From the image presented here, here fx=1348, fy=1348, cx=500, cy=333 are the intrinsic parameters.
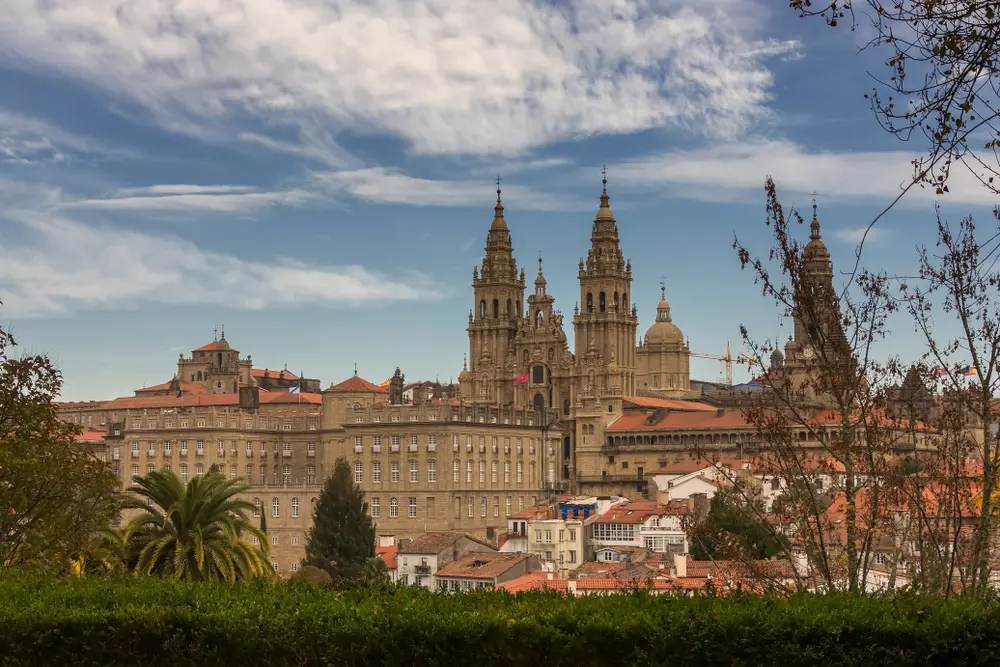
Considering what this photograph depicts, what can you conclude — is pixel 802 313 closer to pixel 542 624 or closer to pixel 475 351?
pixel 542 624

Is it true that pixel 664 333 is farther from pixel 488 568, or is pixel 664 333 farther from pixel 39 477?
pixel 39 477

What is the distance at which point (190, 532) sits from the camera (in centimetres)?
3036

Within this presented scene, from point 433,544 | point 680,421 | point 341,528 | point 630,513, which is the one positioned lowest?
point 433,544

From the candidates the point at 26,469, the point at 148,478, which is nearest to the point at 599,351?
the point at 148,478

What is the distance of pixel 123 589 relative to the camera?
1775 cm

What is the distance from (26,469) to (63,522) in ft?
4.61

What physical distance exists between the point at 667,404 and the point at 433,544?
2040 inches

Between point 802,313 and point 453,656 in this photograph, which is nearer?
point 453,656

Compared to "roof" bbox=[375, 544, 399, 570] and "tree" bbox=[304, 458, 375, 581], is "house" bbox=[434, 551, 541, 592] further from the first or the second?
"roof" bbox=[375, 544, 399, 570]

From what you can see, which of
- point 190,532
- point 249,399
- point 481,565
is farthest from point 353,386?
point 190,532

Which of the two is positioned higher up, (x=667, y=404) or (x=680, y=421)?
(x=667, y=404)

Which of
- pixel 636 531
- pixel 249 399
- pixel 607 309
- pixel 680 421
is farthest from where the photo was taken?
pixel 607 309

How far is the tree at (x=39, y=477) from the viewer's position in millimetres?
23625

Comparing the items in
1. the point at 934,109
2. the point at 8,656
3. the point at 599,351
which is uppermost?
the point at 599,351
